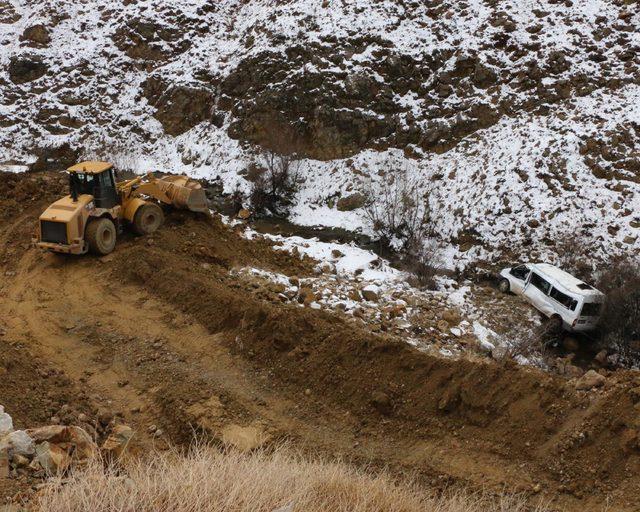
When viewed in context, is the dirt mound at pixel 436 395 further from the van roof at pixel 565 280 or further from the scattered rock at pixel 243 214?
the scattered rock at pixel 243 214

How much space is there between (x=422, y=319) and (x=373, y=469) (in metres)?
4.40

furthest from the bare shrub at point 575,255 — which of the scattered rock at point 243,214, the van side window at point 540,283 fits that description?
the scattered rock at point 243,214

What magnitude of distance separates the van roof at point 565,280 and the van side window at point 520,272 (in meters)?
0.16

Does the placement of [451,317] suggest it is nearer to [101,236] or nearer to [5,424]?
[101,236]

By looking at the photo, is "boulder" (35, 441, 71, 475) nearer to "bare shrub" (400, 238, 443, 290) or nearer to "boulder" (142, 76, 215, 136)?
"bare shrub" (400, 238, 443, 290)

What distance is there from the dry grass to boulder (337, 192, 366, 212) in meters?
12.1

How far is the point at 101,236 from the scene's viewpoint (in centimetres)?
1127

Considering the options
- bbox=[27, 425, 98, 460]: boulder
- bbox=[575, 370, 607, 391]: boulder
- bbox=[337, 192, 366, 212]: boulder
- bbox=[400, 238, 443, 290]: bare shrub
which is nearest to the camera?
bbox=[27, 425, 98, 460]: boulder

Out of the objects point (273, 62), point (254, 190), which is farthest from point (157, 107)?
point (254, 190)

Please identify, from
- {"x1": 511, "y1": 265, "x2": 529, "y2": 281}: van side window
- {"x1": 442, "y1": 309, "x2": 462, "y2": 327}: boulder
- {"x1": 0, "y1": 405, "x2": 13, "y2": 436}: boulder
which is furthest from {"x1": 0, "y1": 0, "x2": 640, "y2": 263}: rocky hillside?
{"x1": 0, "y1": 405, "x2": 13, "y2": 436}: boulder

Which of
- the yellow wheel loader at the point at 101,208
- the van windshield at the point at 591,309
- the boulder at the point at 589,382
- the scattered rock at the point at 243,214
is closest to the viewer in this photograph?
the boulder at the point at 589,382

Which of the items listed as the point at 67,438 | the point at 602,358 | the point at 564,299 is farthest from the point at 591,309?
the point at 67,438

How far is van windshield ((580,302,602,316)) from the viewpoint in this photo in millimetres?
11227

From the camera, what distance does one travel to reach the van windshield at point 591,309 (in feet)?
36.8
